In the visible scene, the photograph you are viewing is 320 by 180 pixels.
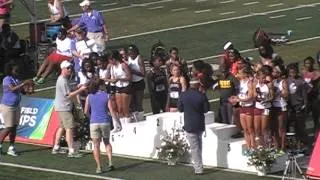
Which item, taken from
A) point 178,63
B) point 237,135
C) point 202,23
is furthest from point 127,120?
point 202,23

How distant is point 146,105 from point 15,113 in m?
4.59

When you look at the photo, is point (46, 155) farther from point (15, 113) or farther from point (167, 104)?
point (167, 104)

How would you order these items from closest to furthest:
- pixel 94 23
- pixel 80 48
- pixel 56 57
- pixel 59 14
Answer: pixel 80 48
pixel 94 23
pixel 56 57
pixel 59 14

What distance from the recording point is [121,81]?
1805cm

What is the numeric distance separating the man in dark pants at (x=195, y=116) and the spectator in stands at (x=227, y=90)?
167cm

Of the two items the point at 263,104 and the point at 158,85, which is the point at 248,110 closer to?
the point at 263,104

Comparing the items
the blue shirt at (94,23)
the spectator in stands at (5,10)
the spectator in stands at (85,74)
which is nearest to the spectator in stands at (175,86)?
the spectator in stands at (85,74)

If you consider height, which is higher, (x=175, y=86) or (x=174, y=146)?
(x=175, y=86)

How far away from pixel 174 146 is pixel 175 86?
137 cm

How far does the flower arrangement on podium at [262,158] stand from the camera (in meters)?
15.2

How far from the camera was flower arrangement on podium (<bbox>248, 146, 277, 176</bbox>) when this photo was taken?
1522 centimetres

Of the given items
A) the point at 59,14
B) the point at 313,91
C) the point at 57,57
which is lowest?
the point at 313,91

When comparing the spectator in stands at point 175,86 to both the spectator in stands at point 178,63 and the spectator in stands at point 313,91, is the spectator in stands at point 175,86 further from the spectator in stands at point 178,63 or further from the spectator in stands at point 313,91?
the spectator in stands at point 313,91

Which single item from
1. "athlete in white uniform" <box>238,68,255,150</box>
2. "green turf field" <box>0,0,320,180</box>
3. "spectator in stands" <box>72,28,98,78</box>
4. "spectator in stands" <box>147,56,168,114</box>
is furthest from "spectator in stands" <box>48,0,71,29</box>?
"athlete in white uniform" <box>238,68,255,150</box>
